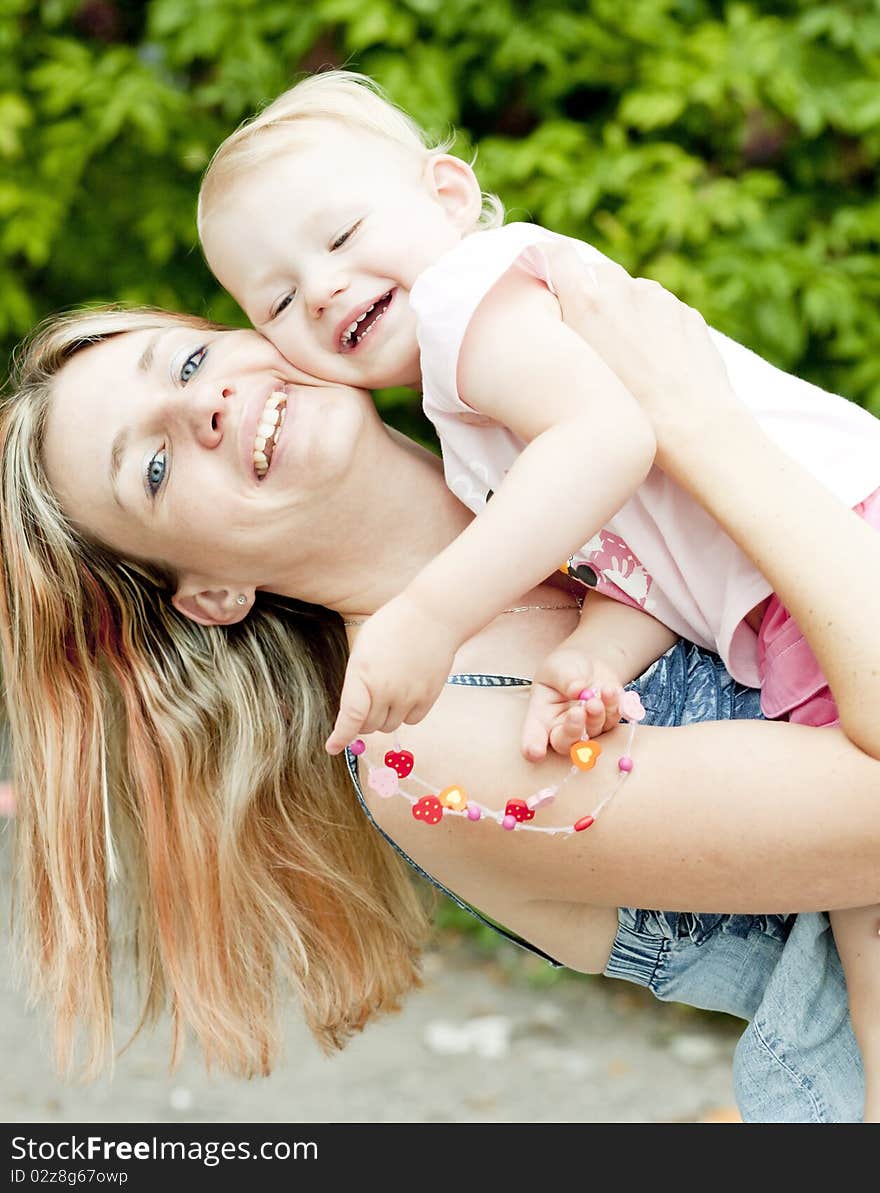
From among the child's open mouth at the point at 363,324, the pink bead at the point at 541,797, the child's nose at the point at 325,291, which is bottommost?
the pink bead at the point at 541,797

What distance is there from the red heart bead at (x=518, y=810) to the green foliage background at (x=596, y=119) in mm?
2135

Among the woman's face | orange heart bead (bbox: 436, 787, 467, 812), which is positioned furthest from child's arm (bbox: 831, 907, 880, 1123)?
the woman's face

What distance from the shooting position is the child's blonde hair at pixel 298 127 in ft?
6.12

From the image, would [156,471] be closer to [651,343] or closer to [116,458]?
[116,458]

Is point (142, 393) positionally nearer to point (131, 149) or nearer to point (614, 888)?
point (614, 888)

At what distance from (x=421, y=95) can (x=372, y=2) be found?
239mm

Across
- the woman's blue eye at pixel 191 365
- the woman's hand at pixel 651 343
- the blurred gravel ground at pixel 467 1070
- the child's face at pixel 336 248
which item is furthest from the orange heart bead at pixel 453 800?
the blurred gravel ground at pixel 467 1070

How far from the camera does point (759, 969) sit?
1.91 meters

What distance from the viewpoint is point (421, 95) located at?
3.53 m

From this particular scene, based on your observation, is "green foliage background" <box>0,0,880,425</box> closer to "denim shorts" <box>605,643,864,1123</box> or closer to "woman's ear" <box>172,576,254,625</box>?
"woman's ear" <box>172,576,254,625</box>

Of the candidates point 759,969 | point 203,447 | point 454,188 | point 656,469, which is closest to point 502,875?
point 759,969

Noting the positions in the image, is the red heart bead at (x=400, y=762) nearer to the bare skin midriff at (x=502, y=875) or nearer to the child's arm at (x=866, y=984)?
the bare skin midriff at (x=502, y=875)

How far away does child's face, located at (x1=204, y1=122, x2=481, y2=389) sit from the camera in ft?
5.90
